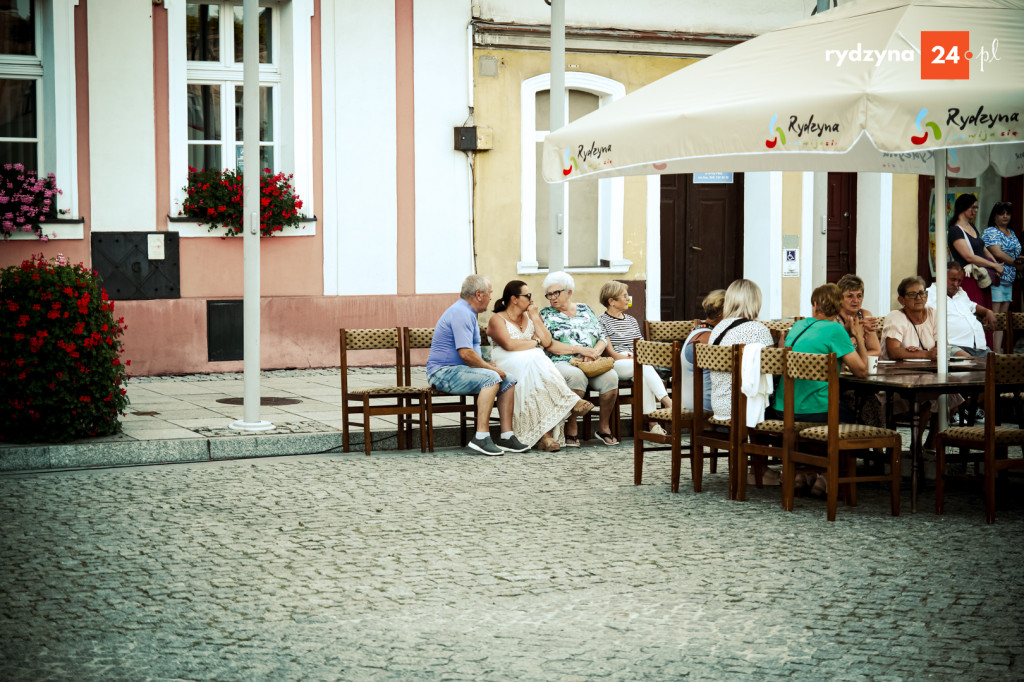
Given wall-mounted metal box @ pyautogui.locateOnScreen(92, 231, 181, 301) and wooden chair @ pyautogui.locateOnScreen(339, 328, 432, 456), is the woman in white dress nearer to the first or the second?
wooden chair @ pyautogui.locateOnScreen(339, 328, 432, 456)

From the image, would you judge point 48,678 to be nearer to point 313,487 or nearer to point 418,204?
point 313,487

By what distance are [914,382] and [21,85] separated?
1024 centimetres

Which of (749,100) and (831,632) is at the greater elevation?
(749,100)

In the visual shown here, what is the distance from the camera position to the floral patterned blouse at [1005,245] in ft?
45.0

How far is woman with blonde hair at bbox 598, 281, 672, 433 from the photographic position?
11039mm

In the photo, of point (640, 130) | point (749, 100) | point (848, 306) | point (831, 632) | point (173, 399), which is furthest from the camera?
point (173, 399)

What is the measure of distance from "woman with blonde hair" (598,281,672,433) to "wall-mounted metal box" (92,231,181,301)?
17.5 feet

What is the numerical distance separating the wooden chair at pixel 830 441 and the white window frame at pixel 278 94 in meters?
8.32

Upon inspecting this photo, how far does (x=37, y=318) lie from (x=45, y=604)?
4.11m

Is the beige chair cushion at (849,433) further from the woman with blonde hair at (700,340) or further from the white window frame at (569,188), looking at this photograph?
the white window frame at (569,188)

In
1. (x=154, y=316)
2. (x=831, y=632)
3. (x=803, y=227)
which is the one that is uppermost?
(x=803, y=227)

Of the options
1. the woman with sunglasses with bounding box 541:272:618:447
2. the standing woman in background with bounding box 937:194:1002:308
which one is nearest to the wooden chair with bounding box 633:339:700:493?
the woman with sunglasses with bounding box 541:272:618:447

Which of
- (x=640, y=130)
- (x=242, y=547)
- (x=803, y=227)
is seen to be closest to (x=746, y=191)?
(x=803, y=227)

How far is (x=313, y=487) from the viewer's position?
857cm
